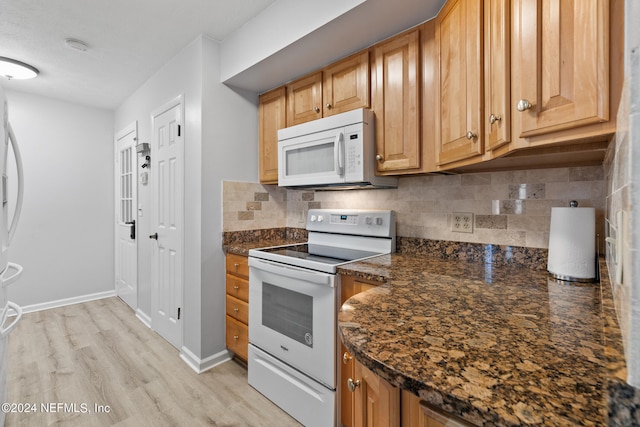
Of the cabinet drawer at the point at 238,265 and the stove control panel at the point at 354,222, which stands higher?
the stove control panel at the point at 354,222

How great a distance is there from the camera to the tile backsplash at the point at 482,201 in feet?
4.42

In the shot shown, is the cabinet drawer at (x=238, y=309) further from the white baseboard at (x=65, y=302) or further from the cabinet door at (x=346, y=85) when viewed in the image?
the white baseboard at (x=65, y=302)

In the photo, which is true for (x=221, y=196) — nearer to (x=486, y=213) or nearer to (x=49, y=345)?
(x=486, y=213)

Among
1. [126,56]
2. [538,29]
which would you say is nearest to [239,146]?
[126,56]

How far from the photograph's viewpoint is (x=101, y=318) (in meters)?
3.21

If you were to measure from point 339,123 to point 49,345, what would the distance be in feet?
9.95

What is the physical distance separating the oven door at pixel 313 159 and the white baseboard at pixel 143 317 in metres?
2.04

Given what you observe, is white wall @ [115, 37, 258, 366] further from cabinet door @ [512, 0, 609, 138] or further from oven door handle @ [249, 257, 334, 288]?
cabinet door @ [512, 0, 609, 138]

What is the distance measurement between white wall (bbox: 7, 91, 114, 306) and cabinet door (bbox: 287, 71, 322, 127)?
299cm

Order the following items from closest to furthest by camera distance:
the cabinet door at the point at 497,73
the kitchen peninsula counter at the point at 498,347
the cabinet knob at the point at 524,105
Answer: the kitchen peninsula counter at the point at 498,347 → the cabinet knob at the point at 524,105 → the cabinet door at the point at 497,73

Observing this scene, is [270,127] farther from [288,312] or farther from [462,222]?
[462,222]

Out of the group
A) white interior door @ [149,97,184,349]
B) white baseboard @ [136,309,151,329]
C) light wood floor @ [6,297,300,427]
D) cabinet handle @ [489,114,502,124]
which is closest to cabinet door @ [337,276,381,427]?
light wood floor @ [6,297,300,427]

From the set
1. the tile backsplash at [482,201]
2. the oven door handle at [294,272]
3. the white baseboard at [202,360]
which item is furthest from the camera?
the white baseboard at [202,360]

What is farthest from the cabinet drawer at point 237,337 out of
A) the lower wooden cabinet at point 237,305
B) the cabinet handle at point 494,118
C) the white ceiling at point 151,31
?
the cabinet handle at point 494,118
